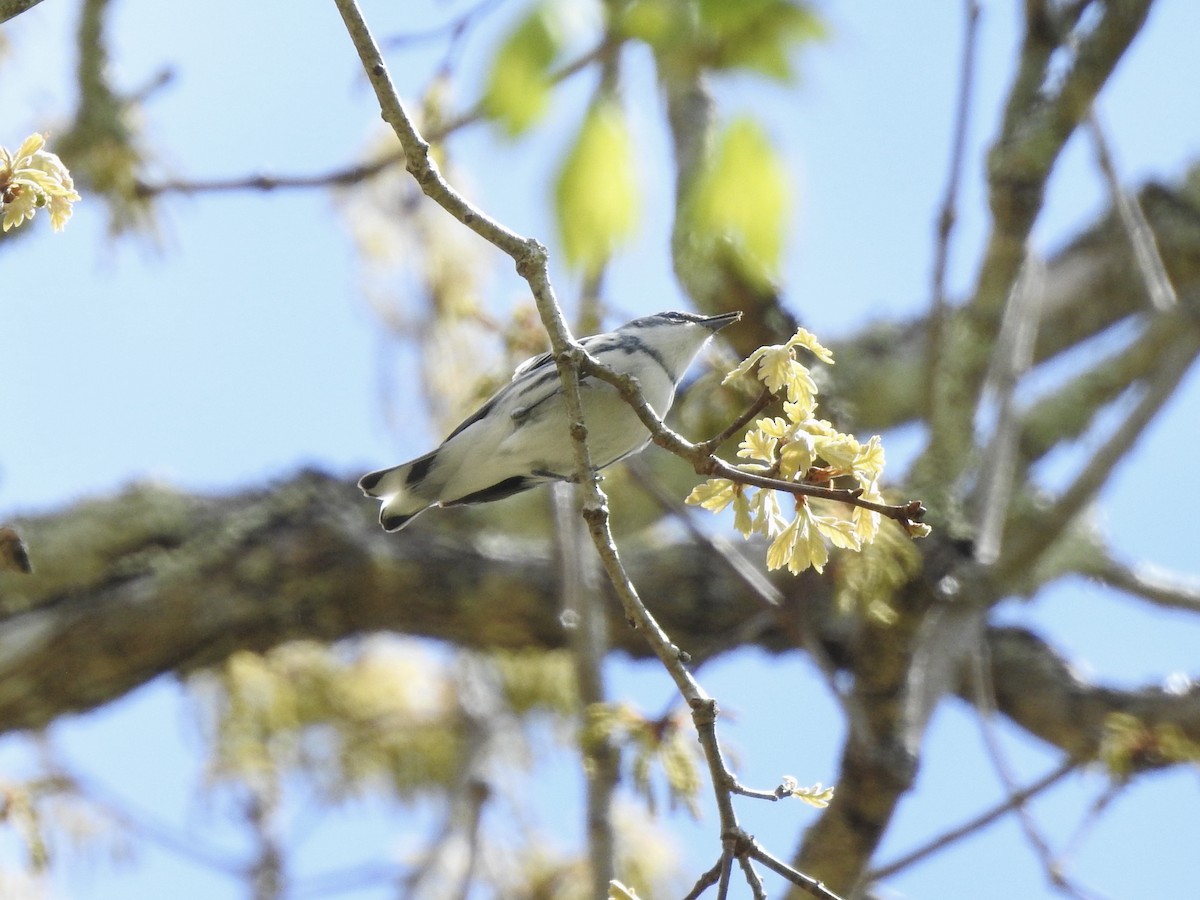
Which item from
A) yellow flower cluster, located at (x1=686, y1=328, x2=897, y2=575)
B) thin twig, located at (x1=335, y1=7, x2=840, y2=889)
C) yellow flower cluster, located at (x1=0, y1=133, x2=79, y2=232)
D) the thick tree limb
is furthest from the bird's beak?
yellow flower cluster, located at (x1=0, y1=133, x2=79, y2=232)

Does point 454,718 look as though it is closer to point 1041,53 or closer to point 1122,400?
point 1122,400

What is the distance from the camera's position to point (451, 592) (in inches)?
166

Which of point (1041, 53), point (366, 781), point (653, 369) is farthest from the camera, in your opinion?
point (366, 781)

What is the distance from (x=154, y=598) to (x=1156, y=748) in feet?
9.23

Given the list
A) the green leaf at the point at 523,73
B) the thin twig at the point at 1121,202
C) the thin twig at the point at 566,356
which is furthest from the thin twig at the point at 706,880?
the thin twig at the point at 1121,202

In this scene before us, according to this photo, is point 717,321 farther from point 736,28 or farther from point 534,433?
point 736,28

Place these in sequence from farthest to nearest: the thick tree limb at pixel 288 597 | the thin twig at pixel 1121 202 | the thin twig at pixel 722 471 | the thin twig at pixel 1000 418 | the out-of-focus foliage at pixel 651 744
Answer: the thick tree limb at pixel 288 597, the thin twig at pixel 1121 202, the thin twig at pixel 1000 418, the out-of-focus foliage at pixel 651 744, the thin twig at pixel 722 471

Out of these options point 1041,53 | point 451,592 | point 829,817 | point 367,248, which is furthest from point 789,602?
point 367,248

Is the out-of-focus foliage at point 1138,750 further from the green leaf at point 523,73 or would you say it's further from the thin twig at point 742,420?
the green leaf at point 523,73

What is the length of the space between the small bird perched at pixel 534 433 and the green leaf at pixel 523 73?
1219 millimetres

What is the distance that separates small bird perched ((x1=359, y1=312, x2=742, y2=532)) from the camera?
287cm

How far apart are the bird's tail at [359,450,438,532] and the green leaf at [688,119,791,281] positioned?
1644 millimetres

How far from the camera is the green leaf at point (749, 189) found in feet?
4.85

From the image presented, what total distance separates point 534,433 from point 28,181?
1.35 metres
